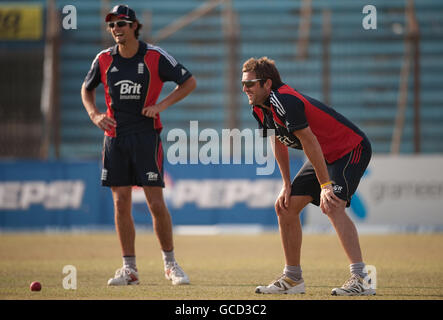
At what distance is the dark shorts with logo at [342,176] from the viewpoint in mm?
6367

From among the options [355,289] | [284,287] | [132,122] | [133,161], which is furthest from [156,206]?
[355,289]

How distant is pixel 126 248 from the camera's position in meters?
7.46

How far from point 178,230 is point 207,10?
254 inches

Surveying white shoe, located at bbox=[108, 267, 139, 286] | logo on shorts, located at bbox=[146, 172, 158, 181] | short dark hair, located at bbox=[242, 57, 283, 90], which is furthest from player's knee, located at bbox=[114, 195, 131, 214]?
short dark hair, located at bbox=[242, 57, 283, 90]

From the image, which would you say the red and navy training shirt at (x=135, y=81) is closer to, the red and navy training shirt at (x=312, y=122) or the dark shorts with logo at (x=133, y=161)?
the dark shorts with logo at (x=133, y=161)

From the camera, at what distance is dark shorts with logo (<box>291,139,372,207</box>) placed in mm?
6367

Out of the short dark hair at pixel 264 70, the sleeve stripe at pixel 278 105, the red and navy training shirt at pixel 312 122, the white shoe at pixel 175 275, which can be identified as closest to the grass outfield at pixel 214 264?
the white shoe at pixel 175 275

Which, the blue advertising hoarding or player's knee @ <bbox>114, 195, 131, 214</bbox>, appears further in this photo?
the blue advertising hoarding

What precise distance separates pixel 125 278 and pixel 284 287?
1528 mm

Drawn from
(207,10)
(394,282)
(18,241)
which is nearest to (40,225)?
(18,241)

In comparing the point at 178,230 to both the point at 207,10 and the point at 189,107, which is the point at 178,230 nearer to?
the point at 189,107

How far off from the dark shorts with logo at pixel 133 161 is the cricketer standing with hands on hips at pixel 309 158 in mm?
1197

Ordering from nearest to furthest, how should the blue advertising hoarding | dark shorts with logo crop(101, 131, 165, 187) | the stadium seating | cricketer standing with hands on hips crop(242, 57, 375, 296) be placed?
cricketer standing with hands on hips crop(242, 57, 375, 296), dark shorts with logo crop(101, 131, 165, 187), the blue advertising hoarding, the stadium seating

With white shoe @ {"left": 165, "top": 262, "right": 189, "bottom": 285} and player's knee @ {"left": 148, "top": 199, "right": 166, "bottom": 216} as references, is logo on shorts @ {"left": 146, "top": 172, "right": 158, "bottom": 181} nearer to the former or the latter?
player's knee @ {"left": 148, "top": 199, "right": 166, "bottom": 216}
